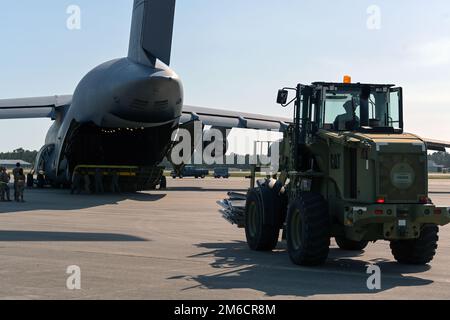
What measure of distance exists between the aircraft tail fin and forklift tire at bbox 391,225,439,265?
16343 millimetres

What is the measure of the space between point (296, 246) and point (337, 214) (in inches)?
33.3

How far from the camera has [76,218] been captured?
60.8 ft

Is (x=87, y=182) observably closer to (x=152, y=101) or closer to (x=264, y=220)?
(x=152, y=101)

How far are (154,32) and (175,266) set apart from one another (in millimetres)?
17090

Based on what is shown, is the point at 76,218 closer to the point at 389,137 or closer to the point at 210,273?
the point at 210,273

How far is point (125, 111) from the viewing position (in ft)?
86.6

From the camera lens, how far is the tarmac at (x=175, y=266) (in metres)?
8.02

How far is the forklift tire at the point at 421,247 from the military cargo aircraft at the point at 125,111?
15094 mm

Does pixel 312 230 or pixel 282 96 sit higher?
pixel 282 96

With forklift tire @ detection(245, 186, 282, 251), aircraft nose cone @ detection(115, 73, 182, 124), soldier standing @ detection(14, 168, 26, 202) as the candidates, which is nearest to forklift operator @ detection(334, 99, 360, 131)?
forklift tire @ detection(245, 186, 282, 251)

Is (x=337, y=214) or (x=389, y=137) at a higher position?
(x=389, y=137)

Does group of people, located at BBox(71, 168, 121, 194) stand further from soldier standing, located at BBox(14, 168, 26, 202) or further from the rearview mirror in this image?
the rearview mirror

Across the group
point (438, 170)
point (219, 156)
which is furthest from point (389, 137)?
point (438, 170)

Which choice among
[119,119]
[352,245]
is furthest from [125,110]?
[352,245]
